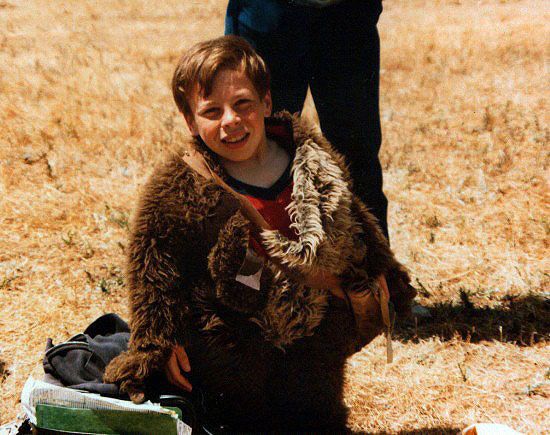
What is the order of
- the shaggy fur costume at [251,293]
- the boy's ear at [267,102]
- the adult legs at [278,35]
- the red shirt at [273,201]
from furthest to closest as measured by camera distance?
1. the adult legs at [278,35]
2. the boy's ear at [267,102]
3. the red shirt at [273,201]
4. the shaggy fur costume at [251,293]

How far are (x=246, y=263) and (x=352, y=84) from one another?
4.37 feet

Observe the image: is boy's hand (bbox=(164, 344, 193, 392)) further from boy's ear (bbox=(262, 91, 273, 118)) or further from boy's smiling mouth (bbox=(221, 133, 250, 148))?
boy's ear (bbox=(262, 91, 273, 118))

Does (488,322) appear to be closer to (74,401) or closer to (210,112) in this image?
(210,112)

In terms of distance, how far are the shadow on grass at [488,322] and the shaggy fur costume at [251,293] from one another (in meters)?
1.02

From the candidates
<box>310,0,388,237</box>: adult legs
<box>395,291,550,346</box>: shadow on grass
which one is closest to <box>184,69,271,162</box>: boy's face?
<box>310,0,388,237</box>: adult legs

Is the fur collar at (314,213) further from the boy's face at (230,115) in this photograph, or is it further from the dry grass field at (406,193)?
the dry grass field at (406,193)

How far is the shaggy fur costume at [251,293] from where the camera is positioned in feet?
7.13

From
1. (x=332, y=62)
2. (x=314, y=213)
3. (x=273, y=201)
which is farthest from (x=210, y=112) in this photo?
(x=332, y=62)

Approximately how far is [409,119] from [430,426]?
4.07 m

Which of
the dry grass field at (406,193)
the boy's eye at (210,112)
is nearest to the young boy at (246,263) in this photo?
the boy's eye at (210,112)

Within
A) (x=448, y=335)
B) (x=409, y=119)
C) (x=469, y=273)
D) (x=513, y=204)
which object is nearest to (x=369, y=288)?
(x=448, y=335)

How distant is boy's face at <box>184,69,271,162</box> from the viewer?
2.23 m

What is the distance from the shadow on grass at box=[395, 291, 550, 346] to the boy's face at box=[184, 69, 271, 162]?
1634mm

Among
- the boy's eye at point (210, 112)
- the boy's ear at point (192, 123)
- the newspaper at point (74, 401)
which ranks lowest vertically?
the newspaper at point (74, 401)
